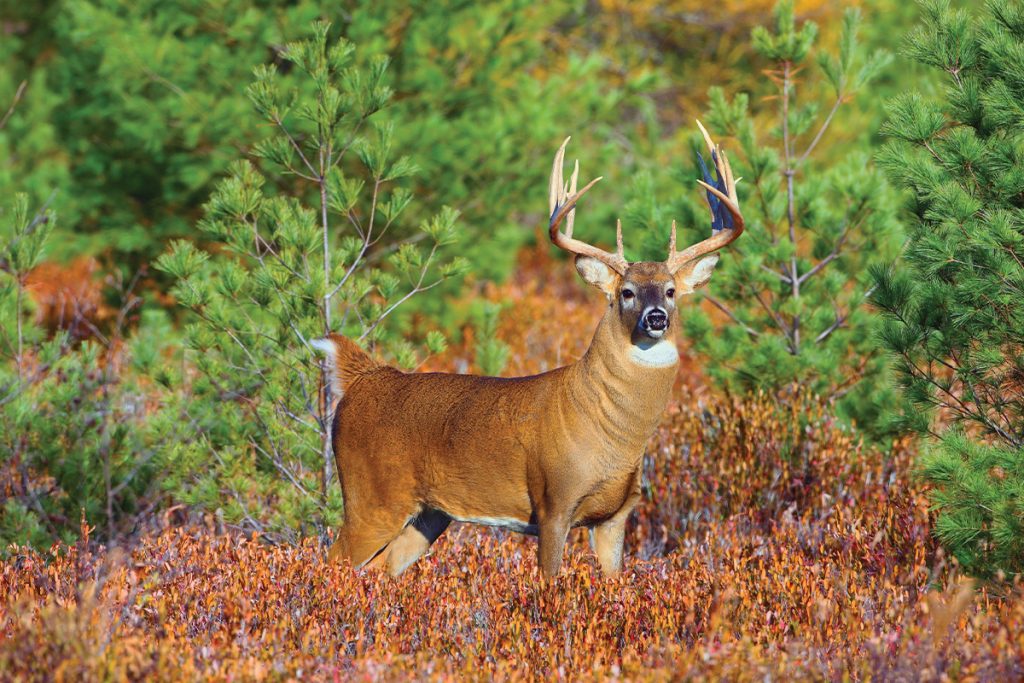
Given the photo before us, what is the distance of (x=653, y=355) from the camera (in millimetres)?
5184

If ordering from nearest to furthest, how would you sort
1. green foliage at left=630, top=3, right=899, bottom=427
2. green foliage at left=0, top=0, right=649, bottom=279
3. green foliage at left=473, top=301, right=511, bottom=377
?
green foliage at left=473, top=301, right=511, bottom=377, green foliage at left=630, top=3, right=899, bottom=427, green foliage at left=0, top=0, right=649, bottom=279

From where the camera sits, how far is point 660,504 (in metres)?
6.61

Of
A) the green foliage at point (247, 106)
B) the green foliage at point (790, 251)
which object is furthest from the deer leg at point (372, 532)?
the green foliage at point (247, 106)

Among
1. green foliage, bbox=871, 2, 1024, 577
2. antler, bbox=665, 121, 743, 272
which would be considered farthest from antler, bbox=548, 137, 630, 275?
green foliage, bbox=871, 2, 1024, 577

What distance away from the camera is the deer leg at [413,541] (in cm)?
568

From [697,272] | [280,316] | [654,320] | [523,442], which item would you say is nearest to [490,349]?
[280,316]

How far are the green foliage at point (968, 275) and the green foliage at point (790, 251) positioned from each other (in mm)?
2070

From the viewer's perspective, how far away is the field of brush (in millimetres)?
3756

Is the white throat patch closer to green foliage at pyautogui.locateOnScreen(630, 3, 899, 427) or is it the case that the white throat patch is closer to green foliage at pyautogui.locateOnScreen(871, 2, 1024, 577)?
green foliage at pyautogui.locateOnScreen(871, 2, 1024, 577)

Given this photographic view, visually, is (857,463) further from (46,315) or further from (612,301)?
(46,315)

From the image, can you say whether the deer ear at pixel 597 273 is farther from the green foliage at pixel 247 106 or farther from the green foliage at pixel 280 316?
the green foliage at pixel 247 106

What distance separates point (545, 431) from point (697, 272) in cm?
98

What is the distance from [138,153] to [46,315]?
180 centimetres

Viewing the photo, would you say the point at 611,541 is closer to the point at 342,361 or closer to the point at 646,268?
the point at 646,268
